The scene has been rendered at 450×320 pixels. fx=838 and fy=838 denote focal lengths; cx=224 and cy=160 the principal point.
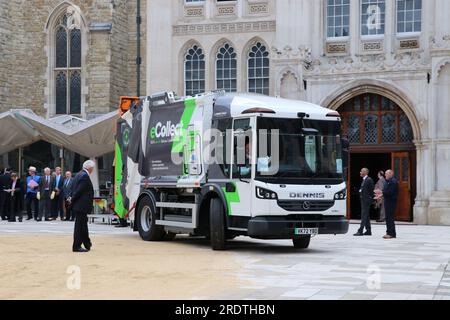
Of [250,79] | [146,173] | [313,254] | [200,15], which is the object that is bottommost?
[313,254]

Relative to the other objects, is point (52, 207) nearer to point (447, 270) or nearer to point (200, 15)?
point (200, 15)

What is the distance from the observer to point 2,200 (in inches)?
1154

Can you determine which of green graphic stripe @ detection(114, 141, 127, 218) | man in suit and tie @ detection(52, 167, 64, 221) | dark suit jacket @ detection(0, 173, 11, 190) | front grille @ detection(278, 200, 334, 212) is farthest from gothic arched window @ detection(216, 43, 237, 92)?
front grille @ detection(278, 200, 334, 212)

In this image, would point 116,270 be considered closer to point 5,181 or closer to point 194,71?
point 5,181

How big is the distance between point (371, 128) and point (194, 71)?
23.3 feet

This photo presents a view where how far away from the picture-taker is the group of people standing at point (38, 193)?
2862 centimetres

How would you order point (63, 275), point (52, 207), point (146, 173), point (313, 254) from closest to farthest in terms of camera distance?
point (63, 275)
point (313, 254)
point (146, 173)
point (52, 207)

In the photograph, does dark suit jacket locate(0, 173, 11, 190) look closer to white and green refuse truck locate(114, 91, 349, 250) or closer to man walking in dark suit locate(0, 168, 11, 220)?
man walking in dark suit locate(0, 168, 11, 220)

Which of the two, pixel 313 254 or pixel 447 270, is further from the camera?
pixel 313 254

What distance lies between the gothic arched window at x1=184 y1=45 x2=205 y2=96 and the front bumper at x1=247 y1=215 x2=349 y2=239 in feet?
50.1

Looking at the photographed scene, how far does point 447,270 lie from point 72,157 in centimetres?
2310

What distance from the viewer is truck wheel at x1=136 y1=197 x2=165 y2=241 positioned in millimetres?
18797

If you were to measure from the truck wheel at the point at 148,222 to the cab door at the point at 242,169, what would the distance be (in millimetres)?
3100
